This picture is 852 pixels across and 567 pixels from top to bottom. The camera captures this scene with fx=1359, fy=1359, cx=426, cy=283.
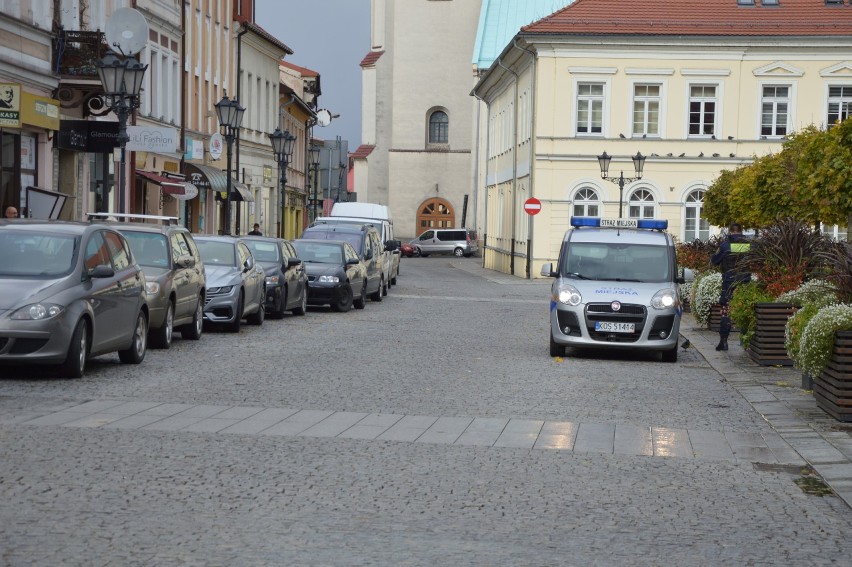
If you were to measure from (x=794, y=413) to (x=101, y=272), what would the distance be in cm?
726

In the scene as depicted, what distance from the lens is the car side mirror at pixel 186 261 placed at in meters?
19.3

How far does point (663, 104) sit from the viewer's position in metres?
51.2

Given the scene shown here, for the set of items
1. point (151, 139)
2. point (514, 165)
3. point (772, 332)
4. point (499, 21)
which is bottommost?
point (772, 332)

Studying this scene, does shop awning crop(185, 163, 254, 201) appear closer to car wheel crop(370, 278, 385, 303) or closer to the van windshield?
car wheel crop(370, 278, 385, 303)

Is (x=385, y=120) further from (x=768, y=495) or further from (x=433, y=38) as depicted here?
(x=768, y=495)

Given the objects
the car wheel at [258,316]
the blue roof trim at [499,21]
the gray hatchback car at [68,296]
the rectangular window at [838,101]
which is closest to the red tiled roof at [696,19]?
the rectangular window at [838,101]

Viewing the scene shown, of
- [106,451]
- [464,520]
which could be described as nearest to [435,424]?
[106,451]

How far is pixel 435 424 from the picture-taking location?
1151cm

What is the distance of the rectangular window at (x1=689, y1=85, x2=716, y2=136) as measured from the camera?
168 ft

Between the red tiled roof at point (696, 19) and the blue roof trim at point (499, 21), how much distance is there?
27525mm

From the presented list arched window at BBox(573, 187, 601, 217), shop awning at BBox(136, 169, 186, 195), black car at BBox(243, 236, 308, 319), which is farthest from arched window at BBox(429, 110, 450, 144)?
black car at BBox(243, 236, 308, 319)

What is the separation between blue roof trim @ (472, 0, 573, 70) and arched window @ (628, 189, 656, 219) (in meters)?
29.8

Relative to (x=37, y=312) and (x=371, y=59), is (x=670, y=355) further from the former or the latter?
(x=371, y=59)

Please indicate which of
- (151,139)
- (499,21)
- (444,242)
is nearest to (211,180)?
(151,139)
